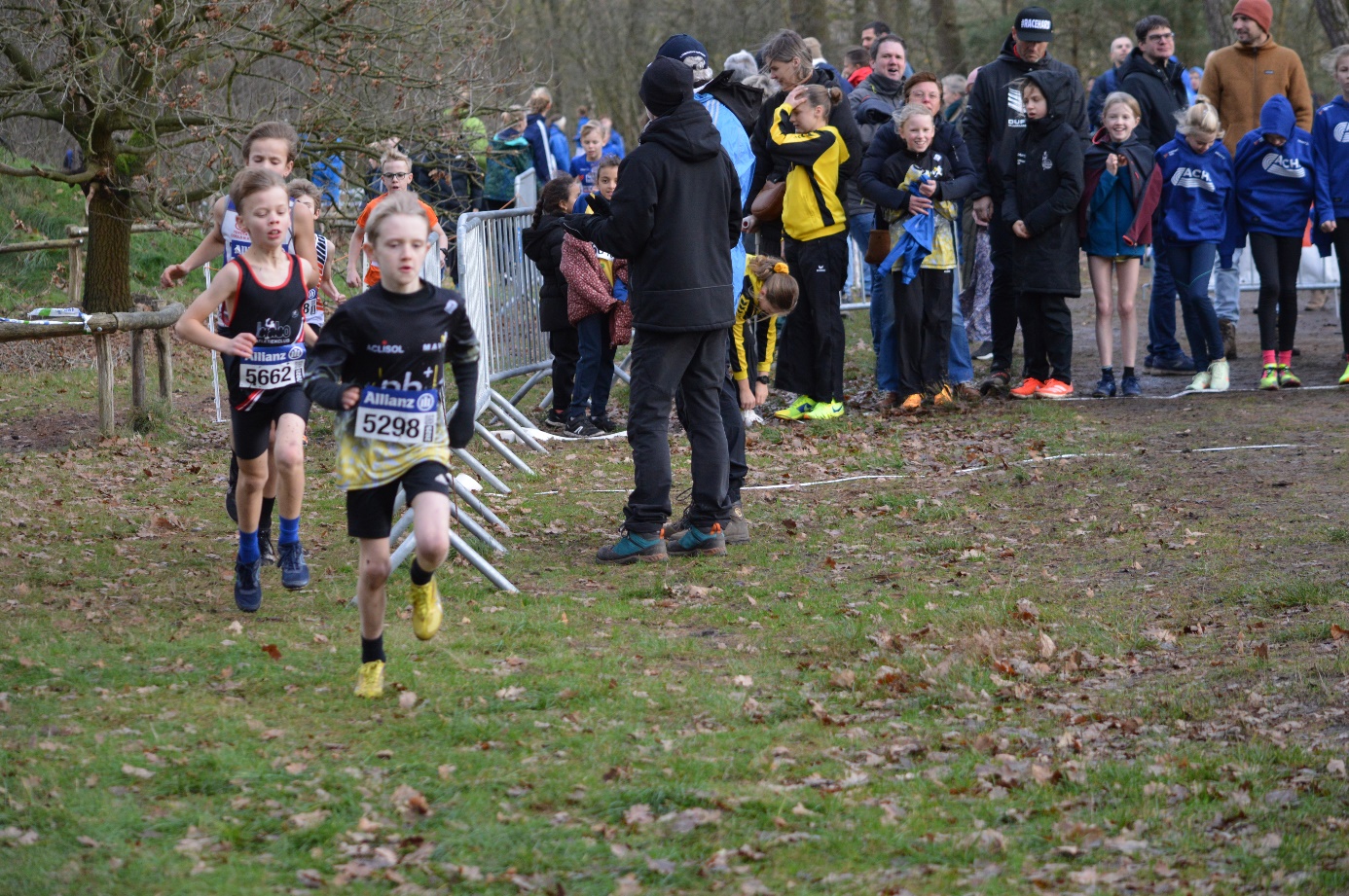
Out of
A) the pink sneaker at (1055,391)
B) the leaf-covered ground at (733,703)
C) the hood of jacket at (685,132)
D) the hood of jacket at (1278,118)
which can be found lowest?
the leaf-covered ground at (733,703)

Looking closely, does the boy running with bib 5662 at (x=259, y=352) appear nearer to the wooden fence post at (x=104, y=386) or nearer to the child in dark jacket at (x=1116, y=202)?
the wooden fence post at (x=104, y=386)

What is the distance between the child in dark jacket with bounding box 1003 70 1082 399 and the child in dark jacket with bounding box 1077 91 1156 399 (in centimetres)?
22

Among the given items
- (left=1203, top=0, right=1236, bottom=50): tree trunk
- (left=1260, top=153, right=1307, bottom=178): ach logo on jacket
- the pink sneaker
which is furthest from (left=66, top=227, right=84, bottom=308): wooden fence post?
(left=1203, top=0, right=1236, bottom=50): tree trunk

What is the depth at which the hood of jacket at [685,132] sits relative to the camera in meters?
7.64

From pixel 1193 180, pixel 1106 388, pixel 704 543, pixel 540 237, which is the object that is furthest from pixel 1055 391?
pixel 704 543

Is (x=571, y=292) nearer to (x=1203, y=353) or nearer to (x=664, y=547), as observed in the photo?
(x=664, y=547)

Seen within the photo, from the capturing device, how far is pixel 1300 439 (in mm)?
10414

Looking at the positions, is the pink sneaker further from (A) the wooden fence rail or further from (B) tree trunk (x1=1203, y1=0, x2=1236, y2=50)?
(B) tree trunk (x1=1203, y1=0, x2=1236, y2=50)

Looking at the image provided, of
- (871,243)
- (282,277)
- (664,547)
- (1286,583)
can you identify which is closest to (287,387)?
(282,277)

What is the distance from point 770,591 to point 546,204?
5.26 meters

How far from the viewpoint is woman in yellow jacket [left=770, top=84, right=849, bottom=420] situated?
446 inches

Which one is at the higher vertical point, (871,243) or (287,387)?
(871,243)

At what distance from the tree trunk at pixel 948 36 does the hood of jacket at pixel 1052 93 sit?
1670 cm

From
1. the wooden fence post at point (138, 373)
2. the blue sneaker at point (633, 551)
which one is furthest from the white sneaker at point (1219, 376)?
the wooden fence post at point (138, 373)
